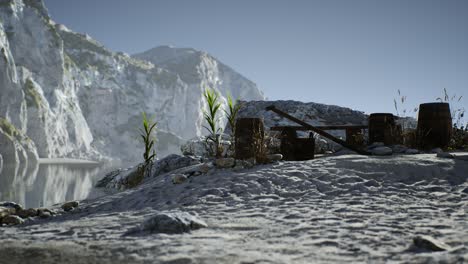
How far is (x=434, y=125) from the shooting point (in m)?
7.61

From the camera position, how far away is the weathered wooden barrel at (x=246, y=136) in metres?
6.43

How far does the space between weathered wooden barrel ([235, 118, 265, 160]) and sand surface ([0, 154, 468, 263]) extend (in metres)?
0.67

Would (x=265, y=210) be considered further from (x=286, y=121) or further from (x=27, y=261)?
(x=286, y=121)

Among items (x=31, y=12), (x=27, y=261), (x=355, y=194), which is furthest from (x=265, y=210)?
(x=31, y=12)

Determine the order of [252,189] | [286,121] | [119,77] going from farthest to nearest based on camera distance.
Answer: [119,77], [286,121], [252,189]

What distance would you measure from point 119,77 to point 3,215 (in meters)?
158

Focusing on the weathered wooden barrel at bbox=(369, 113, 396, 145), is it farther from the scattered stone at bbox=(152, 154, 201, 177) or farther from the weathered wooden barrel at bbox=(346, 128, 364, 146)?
the scattered stone at bbox=(152, 154, 201, 177)

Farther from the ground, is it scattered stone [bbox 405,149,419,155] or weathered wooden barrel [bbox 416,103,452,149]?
weathered wooden barrel [bbox 416,103,452,149]

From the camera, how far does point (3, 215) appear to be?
4.56 metres

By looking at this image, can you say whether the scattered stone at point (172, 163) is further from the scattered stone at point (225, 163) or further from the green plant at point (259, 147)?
the green plant at point (259, 147)

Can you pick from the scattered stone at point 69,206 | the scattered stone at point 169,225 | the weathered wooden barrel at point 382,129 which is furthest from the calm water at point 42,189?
the weathered wooden barrel at point 382,129

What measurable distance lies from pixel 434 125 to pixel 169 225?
265 inches

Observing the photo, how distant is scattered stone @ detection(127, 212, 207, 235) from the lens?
127 inches

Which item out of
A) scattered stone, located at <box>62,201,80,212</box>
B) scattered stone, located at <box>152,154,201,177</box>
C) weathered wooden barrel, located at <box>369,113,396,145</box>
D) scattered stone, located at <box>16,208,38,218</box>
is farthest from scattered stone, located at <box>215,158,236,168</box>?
weathered wooden barrel, located at <box>369,113,396,145</box>
